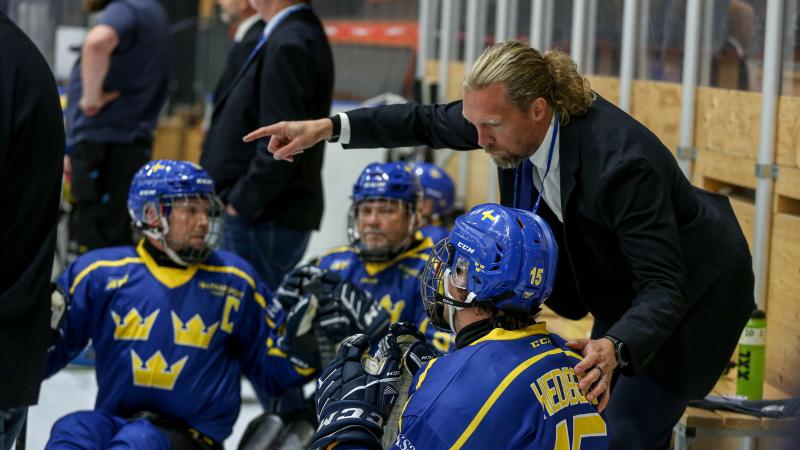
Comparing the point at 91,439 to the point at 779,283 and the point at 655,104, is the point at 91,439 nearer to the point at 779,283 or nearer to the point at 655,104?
the point at 779,283

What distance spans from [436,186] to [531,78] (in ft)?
10.2

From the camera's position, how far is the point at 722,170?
3859 mm

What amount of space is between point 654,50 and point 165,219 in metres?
1.91

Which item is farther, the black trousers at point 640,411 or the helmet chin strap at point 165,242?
the helmet chin strap at point 165,242

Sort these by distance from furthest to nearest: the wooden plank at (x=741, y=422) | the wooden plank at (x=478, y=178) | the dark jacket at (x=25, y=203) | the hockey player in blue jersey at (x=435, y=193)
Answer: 1. the wooden plank at (x=478, y=178)
2. the hockey player in blue jersey at (x=435, y=193)
3. the wooden plank at (x=741, y=422)
4. the dark jacket at (x=25, y=203)

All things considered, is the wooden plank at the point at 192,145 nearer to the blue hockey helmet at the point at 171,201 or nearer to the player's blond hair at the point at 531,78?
the blue hockey helmet at the point at 171,201

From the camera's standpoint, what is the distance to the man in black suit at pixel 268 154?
411cm

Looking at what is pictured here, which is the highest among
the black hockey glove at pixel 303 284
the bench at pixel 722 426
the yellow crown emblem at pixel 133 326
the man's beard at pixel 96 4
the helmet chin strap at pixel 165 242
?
the man's beard at pixel 96 4

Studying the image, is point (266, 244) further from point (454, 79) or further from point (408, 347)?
point (454, 79)

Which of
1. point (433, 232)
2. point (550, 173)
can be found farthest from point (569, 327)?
point (550, 173)

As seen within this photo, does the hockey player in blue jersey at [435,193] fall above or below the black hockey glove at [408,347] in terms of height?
below

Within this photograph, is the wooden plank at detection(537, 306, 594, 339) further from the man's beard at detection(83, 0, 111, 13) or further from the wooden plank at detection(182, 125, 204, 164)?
the wooden plank at detection(182, 125, 204, 164)

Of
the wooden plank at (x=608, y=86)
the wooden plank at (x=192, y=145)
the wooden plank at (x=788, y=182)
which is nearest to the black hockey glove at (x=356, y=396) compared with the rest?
the wooden plank at (x=788, y=182)

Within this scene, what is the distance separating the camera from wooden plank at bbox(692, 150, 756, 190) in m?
3.69
